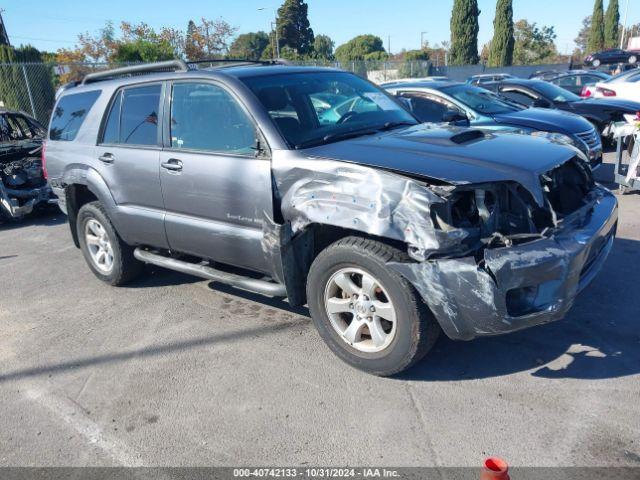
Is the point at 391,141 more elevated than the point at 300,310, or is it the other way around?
the point at 391,141

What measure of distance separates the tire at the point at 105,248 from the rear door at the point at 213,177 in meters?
0.92

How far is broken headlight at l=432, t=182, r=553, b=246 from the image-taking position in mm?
3121

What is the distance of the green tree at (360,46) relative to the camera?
3784 inches

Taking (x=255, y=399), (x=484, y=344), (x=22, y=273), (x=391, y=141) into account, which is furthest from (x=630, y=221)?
(x=22, y=273)

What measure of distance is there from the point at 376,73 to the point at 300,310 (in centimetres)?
2891

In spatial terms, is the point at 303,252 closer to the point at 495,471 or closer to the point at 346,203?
the point at 346,203

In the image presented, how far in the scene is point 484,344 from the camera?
3.89 metres

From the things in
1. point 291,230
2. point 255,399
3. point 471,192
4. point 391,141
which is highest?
point 391,141

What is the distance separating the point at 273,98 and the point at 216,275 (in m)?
1.43

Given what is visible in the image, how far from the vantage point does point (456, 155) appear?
3.40 metres

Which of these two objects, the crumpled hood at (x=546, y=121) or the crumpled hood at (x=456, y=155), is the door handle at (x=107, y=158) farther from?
the crumpled hood at (x=546, y=121)

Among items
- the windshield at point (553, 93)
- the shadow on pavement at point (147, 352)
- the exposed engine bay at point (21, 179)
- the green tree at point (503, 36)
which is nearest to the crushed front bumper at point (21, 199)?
the exposed engine bay at point (21, 179)

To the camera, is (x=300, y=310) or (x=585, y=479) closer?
(x=585, y=479)

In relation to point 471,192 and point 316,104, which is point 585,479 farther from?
point 316,104
